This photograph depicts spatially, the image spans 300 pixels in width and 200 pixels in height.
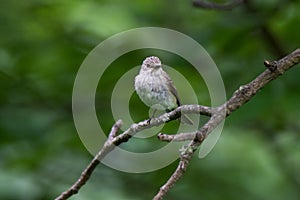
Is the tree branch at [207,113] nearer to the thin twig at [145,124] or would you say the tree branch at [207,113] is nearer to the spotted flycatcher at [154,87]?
the thin twig at [145,124]

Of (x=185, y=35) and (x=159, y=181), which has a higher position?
(x=185, y=35)

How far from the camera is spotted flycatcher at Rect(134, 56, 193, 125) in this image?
1764 millimetres

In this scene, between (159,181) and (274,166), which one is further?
(274,166)

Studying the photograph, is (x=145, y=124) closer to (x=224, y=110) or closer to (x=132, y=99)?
(x=224, y=110)

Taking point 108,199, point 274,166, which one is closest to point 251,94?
point 108,199

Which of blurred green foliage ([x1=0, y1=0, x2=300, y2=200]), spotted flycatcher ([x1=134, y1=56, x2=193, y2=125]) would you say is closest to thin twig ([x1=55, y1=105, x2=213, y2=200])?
spotted flycatcher ([x1=134, y1=56, x2=193, y2=125])

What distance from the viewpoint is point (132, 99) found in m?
3.64

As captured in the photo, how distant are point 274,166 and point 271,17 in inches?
60.1

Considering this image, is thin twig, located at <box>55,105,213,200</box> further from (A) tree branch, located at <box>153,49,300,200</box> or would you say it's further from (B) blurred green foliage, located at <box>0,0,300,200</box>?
(B) blurred green foliage, located at <box>0,0,300,200</box>

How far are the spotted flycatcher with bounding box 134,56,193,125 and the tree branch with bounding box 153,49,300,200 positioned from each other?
0.34 meters

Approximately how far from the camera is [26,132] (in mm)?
4125

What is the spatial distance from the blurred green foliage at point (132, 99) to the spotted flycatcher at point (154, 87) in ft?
5.32

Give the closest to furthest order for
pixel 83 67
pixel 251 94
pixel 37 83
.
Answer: pixel 251 94, pixel 83 67, pixel 37 83

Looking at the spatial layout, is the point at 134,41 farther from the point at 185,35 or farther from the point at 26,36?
the point at 26,36
